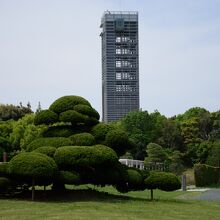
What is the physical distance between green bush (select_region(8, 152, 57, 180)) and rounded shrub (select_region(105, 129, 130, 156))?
234 centimetres

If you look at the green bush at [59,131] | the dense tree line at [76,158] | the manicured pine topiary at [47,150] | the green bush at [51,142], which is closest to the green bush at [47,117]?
the dense tree line at [76,158]

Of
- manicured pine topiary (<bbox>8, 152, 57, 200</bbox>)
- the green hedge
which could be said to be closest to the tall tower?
the green hedge

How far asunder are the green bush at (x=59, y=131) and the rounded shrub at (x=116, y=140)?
3.97ft

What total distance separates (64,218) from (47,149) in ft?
14.3

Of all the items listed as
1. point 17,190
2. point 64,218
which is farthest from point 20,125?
point 64,218

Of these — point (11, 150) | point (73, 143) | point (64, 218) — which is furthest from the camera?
point (11, 150)

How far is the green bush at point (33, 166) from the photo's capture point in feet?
42.8

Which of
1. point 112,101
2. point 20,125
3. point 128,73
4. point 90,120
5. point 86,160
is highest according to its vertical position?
point 128,73

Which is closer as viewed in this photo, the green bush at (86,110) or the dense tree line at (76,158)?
the dense tree line at (76,158)

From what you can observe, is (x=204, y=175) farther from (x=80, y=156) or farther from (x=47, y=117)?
(x=80, y=156)

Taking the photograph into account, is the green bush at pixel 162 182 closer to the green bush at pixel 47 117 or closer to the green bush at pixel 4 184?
the green bush at pixel 47 117

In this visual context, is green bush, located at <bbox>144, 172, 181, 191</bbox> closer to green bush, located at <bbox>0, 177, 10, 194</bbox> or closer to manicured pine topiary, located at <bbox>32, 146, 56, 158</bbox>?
manicured pine topiary, located at <bbox>32, 146, 56, 158</bbox>

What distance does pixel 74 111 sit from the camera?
15.2 m

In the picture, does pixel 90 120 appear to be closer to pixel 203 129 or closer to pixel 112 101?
pixel 203 129
